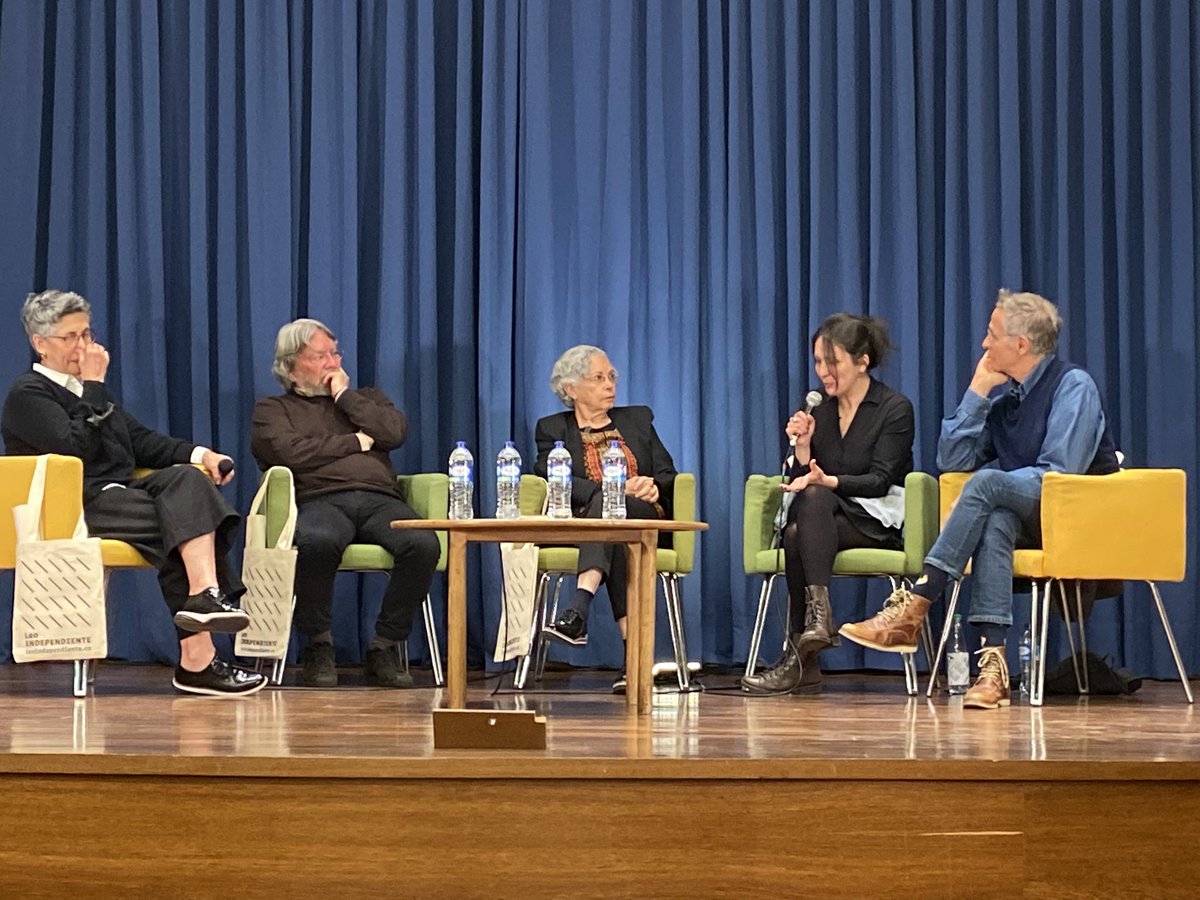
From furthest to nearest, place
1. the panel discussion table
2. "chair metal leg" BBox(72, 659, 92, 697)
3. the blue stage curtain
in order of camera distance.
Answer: the blue stage curtain
"chair metal leg" BBox(72, 659, 92, 697)
the panel discussion table

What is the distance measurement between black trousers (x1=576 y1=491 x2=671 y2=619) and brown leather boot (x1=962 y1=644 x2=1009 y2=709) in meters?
1.11

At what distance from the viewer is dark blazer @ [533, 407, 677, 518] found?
5.14m

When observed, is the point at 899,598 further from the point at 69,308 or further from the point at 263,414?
the point at 69,308

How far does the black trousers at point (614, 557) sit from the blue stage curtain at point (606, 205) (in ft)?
2.58

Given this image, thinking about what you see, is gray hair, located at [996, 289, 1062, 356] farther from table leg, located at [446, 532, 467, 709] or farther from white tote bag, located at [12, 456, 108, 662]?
white tote bag, located at [12, 456, 108, 662]

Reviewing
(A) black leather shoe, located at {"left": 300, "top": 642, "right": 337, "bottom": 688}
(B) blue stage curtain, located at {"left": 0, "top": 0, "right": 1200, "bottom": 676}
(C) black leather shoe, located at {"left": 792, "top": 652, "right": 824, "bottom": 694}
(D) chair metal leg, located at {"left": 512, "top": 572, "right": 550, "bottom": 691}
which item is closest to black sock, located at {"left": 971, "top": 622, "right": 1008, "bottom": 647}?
(C) black leather shoe, located at {"left": 792, "top": 652, "right": 824, "bottom": 694}

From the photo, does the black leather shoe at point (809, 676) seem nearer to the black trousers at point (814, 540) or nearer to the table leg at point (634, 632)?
the black trousers at point (814, 540)

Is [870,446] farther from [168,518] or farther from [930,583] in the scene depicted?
[168,518]

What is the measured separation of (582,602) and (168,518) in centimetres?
126

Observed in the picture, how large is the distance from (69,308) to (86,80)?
159 centimetres

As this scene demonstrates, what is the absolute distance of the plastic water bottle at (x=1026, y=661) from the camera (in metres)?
4.49

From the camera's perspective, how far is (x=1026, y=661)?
5145mm

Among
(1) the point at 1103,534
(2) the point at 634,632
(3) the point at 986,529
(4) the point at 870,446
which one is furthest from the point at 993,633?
(2) the point at 634,632

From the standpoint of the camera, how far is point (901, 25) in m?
5.73
